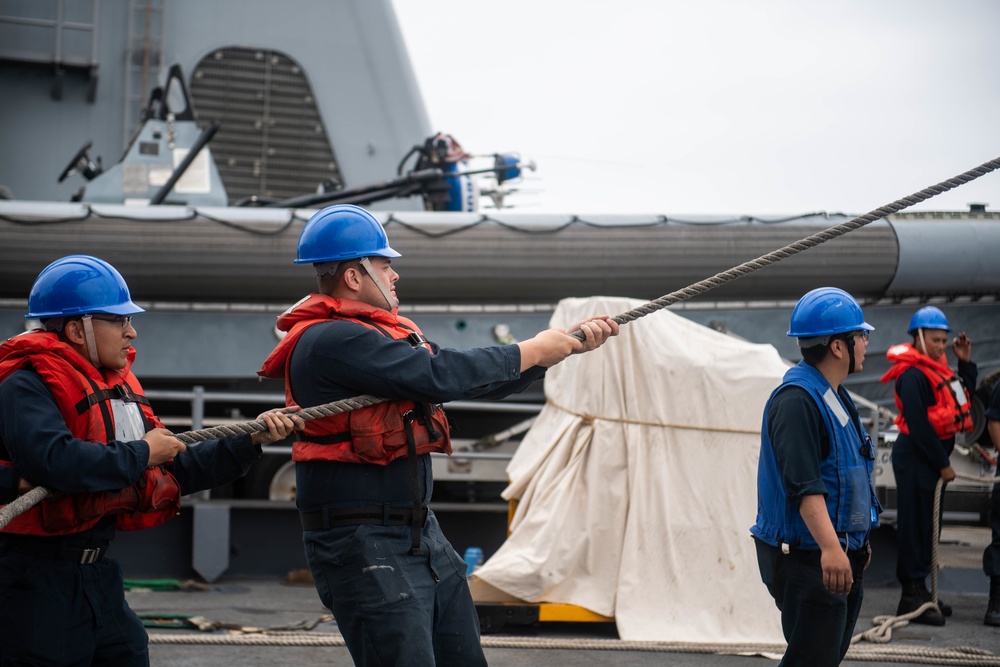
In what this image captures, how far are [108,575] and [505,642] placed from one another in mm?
2596

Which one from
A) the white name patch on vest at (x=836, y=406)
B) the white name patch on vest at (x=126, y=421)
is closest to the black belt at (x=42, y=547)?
the white name patch on vest at (x=126, y=421)

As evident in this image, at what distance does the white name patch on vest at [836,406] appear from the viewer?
318cm

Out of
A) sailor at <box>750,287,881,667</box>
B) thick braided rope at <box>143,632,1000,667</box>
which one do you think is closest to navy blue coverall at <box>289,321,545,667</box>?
sailor at <box>750,287,881,667</box>

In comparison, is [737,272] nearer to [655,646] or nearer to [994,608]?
[655,646]

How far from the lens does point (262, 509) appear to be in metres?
6.93

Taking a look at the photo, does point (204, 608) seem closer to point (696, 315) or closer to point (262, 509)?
point (262, 509)

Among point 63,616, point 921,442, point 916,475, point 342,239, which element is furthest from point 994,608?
point 63,616

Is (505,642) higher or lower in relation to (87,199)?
lower

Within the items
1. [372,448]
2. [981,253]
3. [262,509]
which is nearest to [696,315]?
[981,253]

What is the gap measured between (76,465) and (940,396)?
488cm

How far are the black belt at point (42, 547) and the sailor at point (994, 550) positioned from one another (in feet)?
15.7

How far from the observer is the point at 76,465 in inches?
96.9

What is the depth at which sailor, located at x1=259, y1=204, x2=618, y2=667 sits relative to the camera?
256 cm

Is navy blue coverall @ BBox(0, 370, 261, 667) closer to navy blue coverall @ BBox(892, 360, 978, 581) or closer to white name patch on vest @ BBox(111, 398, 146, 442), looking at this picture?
white name patch on vest @ BBox(111, 398, 146, 442)
